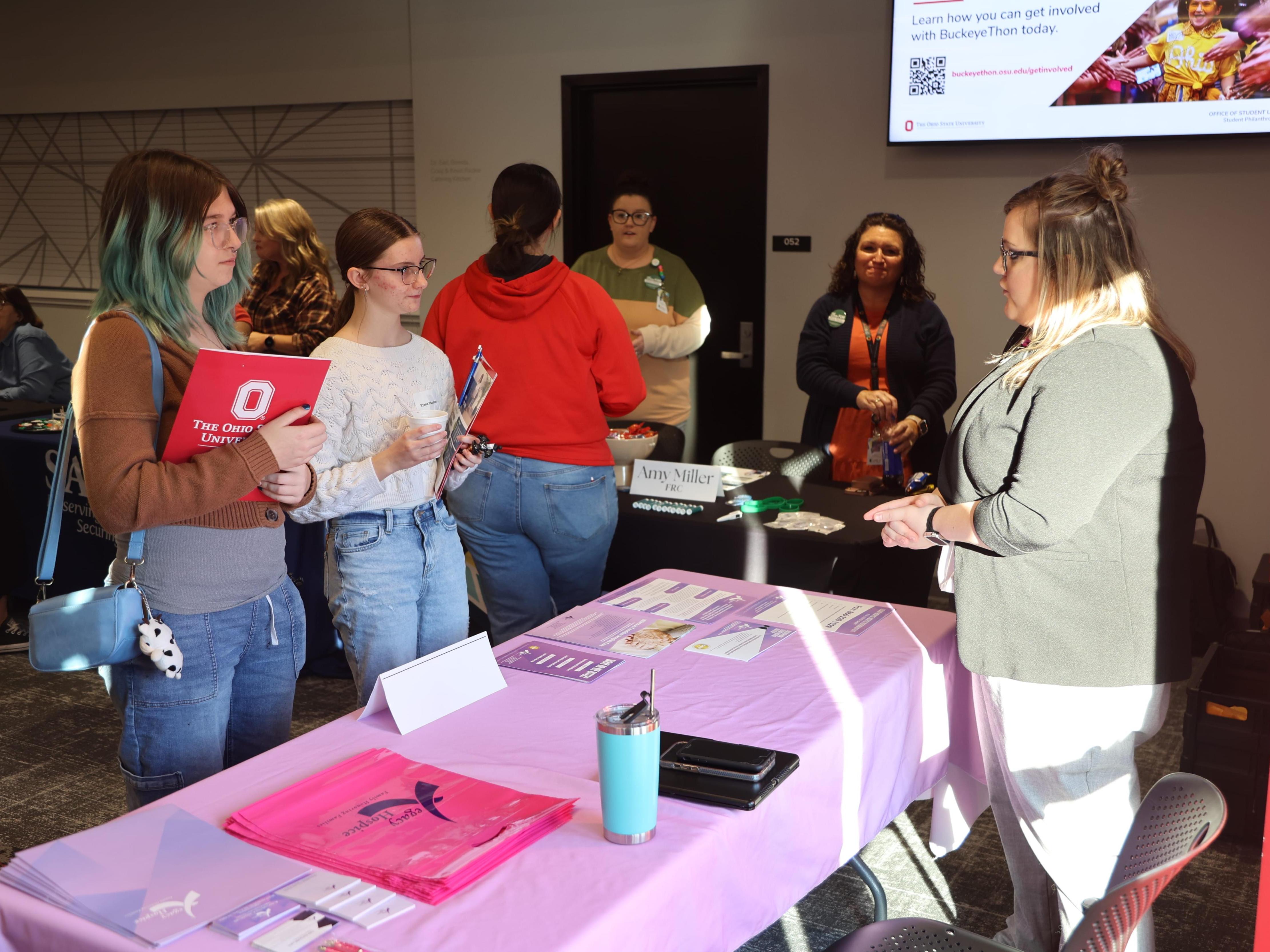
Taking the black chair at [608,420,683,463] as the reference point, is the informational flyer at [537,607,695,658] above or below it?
below

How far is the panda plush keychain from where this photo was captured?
146 cm

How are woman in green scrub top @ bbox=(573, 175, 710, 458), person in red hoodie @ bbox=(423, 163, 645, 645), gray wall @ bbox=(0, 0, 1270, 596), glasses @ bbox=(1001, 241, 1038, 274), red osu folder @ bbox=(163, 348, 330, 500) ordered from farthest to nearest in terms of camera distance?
gray wall @ bbox=(0, 0, 1270, 596), woman in green scrub top @ bbox=(573, 175, 710, 458), person in red hoodie @ bbox=(423, 163, 645, 645), glasses @ bbox=(1001, 241, 1038, 274), red osu folder @ bbox=(163, 348, 330, 500)

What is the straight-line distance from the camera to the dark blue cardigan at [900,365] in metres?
3.42

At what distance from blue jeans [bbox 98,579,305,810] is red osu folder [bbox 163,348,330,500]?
20cm

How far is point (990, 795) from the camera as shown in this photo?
6.07 ft

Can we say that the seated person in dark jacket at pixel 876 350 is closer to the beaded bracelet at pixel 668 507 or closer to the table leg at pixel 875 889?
the beaded bracelet at pixel 668 507

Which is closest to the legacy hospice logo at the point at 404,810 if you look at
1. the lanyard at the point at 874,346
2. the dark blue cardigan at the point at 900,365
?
the dark blue cardigan at the point at 900,365

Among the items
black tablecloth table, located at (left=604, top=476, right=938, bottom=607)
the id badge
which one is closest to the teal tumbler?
black tablecloth table, located at (left=604, top=476, right=938, bottom=607)

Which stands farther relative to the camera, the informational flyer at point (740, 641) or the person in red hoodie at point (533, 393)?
the person in red hoodie at point (533, 393)

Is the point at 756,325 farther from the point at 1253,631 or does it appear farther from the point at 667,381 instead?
the point at 1253,631

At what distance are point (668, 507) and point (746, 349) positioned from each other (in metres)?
2.19

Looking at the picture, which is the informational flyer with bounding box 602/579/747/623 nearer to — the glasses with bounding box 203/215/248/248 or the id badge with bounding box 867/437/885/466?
the glasses with bounding box 203/215/248/248

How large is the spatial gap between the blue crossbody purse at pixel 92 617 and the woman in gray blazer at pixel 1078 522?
1.20 metres

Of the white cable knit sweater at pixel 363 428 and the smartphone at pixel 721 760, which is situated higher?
the white cable knit sweater at pixel 363 428
